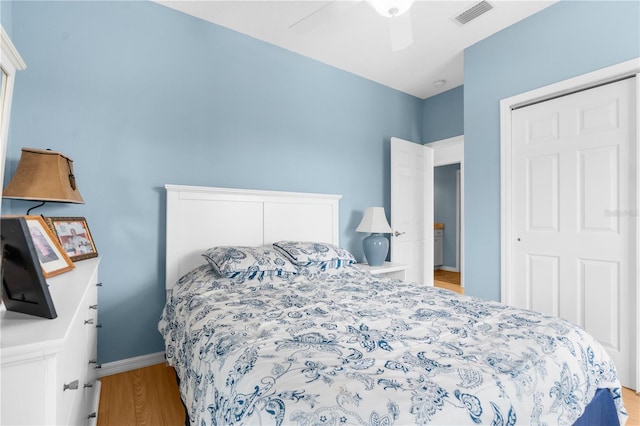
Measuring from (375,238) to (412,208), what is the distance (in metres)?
0.90

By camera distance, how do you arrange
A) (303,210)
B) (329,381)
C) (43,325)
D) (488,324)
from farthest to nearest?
(303,210) < (488,324) < (329,381) < (43,325)

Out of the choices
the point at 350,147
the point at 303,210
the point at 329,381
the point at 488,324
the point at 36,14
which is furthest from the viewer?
the point at 350,147

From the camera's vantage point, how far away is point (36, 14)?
1.99 meters

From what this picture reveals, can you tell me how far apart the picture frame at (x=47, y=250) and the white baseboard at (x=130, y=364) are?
1.20 m

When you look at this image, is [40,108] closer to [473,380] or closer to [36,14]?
[36,14]

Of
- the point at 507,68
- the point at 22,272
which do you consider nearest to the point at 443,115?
the point at 507,68

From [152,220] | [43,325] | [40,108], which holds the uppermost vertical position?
[40,108]

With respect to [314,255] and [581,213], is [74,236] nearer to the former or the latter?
[314,255]

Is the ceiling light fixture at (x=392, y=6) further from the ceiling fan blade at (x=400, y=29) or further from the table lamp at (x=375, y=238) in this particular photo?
the table lamp at (x=375, y=238)

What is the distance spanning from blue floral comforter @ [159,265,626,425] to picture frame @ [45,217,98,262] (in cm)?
69

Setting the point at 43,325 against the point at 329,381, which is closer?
the point at 43,325

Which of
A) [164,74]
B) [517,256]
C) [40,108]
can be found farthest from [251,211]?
[517,256]

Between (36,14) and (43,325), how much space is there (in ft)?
7.52

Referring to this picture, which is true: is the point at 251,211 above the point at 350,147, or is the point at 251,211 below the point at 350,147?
below
